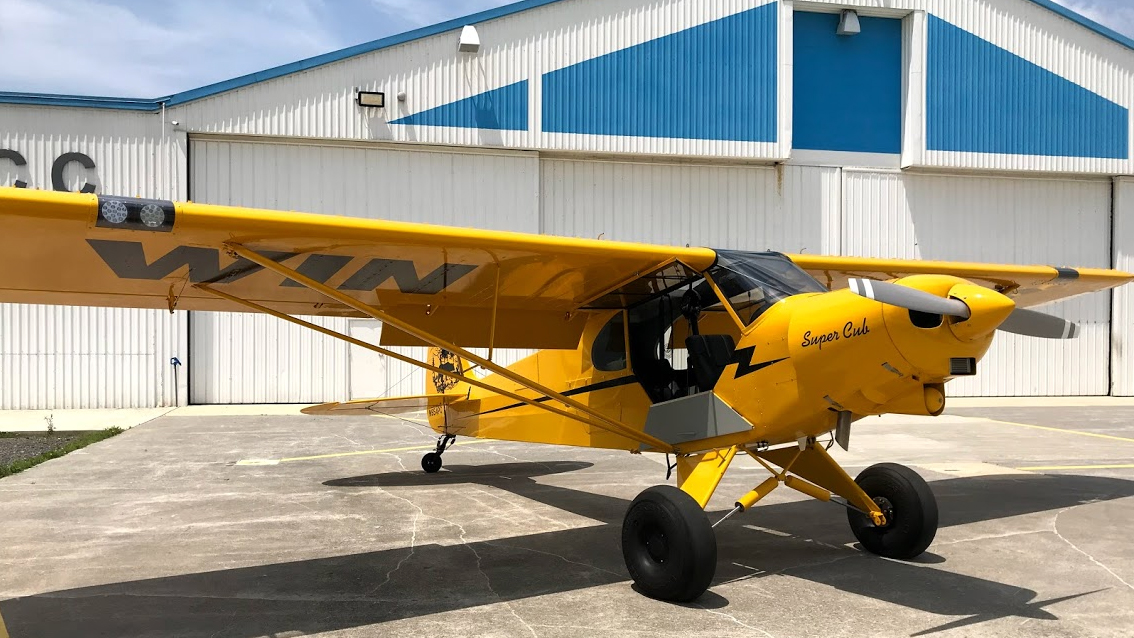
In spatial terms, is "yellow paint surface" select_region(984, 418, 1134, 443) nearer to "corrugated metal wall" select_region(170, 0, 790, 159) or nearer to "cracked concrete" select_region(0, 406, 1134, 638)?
"cracked concrete" select_region(0, 406, 1134, 638)

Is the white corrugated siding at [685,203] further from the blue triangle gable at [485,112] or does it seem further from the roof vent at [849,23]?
the roof vent at [849,23]

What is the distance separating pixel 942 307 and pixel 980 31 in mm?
20757

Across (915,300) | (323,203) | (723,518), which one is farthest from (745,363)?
(323,203)

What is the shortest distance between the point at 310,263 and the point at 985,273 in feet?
21.6

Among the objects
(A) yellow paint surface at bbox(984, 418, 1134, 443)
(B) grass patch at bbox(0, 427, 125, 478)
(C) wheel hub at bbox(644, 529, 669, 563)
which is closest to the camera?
(C) wheel hub at bbox(644, 529, 669, 563)

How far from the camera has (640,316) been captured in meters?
7.02

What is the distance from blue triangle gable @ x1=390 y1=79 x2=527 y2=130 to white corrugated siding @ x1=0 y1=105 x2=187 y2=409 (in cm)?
560

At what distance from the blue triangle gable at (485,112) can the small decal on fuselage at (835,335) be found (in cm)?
1549

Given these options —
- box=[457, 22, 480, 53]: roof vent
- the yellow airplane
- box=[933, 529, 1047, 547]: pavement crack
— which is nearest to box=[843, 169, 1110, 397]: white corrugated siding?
box=[457, 22, 480, 53]: roof vent

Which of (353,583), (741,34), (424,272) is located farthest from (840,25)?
(353,583)

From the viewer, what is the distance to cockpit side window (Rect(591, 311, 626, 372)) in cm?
711

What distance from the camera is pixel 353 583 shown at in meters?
5.55

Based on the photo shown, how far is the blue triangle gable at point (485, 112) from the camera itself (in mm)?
19391

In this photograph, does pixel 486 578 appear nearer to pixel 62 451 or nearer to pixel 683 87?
pixel 62 451
